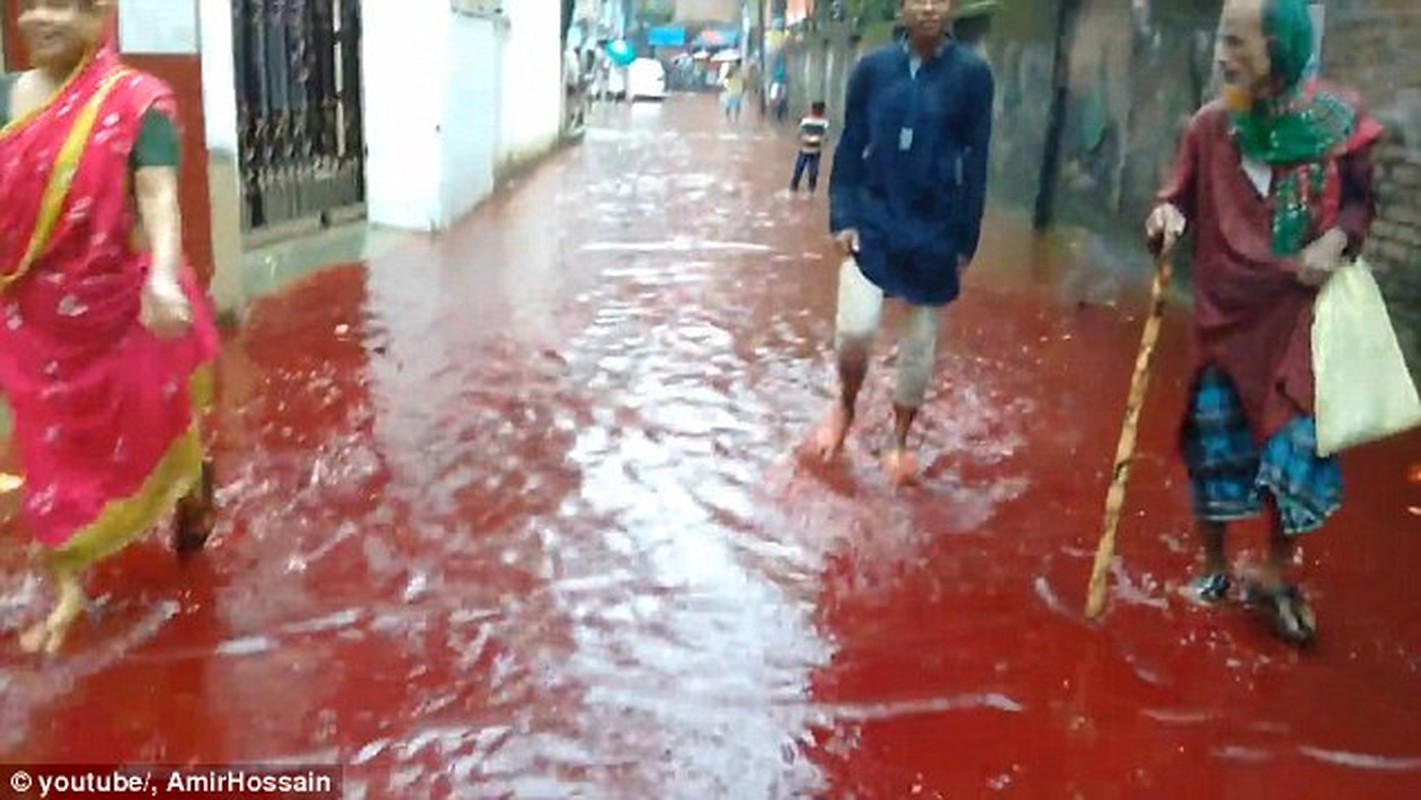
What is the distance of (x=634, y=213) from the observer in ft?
51.0

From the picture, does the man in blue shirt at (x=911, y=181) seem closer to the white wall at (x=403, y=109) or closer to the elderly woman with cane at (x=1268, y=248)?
the elderly woman with cane at (x=1268, y=248)

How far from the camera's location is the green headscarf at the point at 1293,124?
4.00 meters

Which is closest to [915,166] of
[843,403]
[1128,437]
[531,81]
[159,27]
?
[843,403]

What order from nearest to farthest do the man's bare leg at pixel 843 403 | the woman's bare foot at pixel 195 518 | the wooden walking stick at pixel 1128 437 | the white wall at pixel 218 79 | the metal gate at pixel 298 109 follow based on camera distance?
1. the wooden walking stick at pixel 1128 437
2. the woman's bare foot at pixel 195 518
3. the man's bare leg at pixel 843 403
4. the white wall at pixel 218 79
5. the metal gate at pixel 298 109

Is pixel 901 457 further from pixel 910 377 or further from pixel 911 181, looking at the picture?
pixel 911 181

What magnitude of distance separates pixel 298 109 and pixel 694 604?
8.26 m

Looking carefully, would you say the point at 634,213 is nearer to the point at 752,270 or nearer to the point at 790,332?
the point at 752,270

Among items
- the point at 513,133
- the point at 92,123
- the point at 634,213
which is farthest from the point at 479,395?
the point at 513,133

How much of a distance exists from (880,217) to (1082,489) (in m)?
1.30

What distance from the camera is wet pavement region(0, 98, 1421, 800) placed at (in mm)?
3611

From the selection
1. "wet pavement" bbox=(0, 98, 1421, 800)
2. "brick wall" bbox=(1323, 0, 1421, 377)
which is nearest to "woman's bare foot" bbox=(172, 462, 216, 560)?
"wet pavement" bbox=(0, 98, 1421, 800)

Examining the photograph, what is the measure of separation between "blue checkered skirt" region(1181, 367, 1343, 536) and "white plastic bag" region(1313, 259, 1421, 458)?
0.07 meters

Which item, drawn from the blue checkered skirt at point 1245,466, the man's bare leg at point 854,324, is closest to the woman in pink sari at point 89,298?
the man's bare leg at point 854,324

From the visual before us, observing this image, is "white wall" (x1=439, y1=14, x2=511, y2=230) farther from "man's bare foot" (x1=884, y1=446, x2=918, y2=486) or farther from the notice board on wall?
"man's bare foot" (x1=884, y1=446, x2=918, y2=486)
